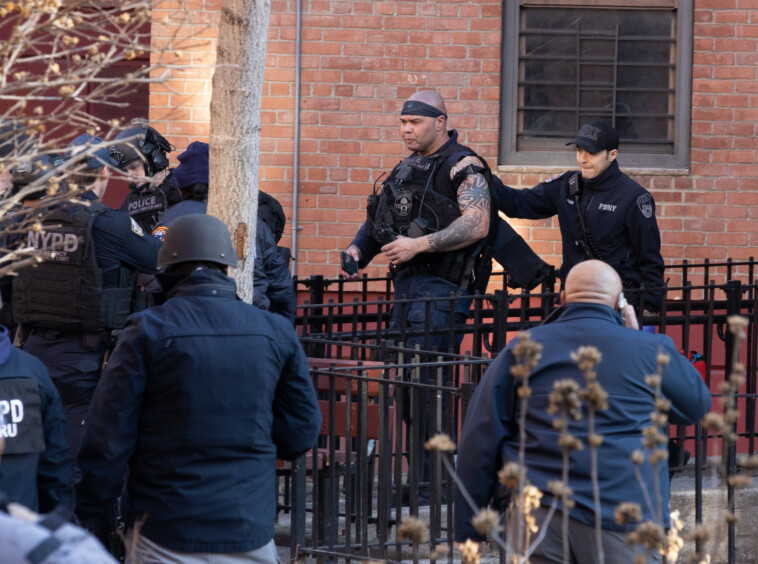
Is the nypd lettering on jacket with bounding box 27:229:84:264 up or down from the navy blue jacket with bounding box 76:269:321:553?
up

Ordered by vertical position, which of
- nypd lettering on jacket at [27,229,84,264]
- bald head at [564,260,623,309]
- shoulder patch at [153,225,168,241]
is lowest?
bald head at [564,260,623,309]

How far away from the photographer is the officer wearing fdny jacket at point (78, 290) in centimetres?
523

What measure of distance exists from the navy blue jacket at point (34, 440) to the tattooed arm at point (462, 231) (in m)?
3.07

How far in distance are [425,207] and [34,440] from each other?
3.63m

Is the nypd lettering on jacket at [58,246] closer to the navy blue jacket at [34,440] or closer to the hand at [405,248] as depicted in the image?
the navy blue jacket at [34,440]

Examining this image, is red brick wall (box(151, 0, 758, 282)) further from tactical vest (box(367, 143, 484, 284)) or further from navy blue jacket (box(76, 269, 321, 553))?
navy blue jacket (box(76, 269, 321, 553))

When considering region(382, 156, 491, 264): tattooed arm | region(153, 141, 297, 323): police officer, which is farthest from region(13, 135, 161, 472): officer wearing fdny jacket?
region(382, 156, 491, 264): tattooed arm

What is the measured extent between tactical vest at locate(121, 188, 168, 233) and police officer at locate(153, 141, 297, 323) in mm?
774

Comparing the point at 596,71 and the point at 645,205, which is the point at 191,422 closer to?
the point at 645,205

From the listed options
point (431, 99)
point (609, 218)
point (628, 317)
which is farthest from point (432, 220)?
point (628, 317)

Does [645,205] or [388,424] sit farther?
[645,205]

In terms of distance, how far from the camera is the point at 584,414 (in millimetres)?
3715

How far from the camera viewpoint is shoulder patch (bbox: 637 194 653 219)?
6406 mm

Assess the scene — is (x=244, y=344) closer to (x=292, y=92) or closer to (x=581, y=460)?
(x=581, y=460)
